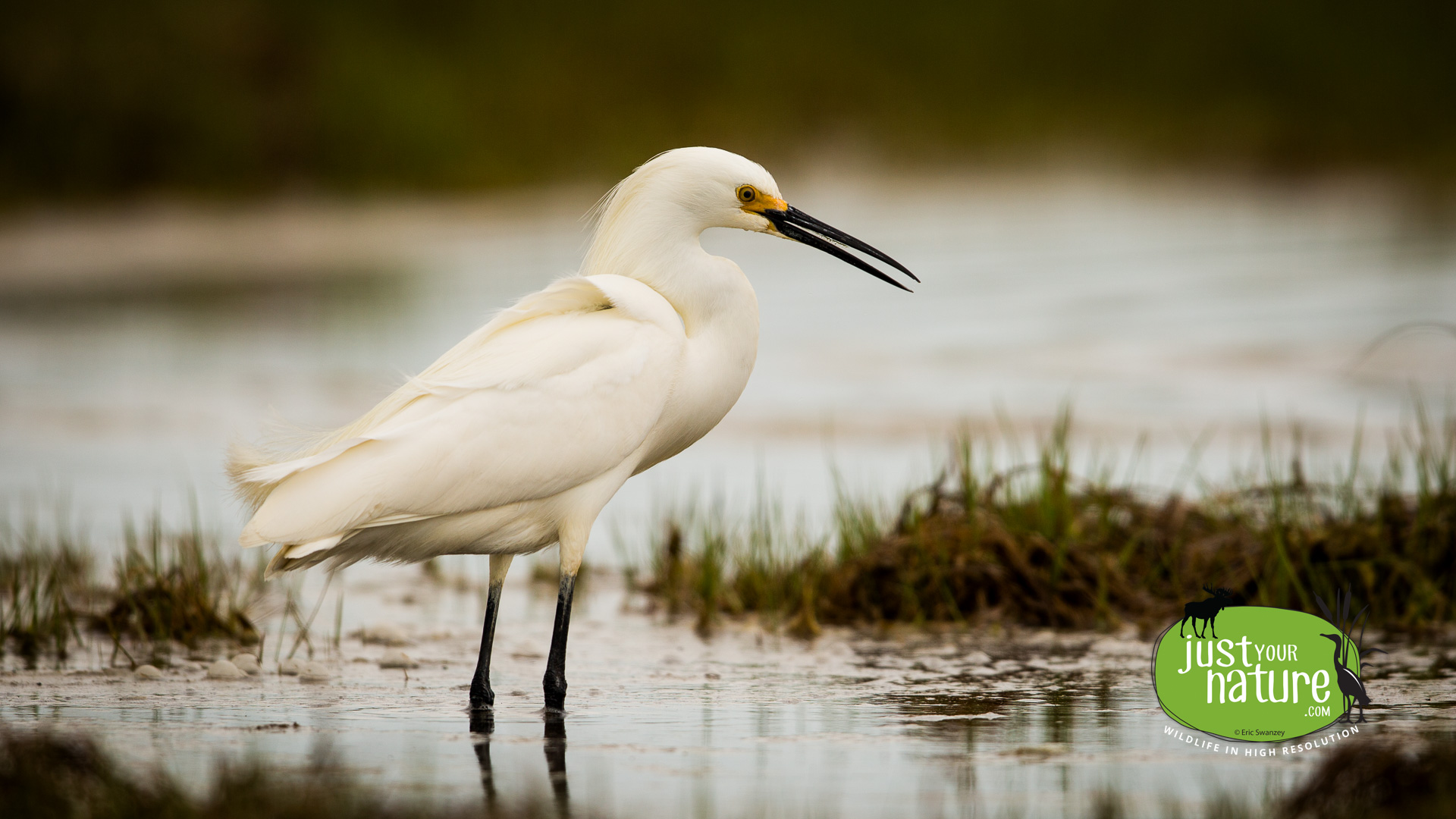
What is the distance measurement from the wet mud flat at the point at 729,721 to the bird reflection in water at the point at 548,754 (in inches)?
0.4

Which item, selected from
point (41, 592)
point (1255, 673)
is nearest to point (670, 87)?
point (41, 592)

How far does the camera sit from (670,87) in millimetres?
34906

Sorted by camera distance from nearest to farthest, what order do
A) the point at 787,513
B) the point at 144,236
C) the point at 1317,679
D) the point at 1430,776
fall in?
the point at 1430,776 < the point at 1317,679 < the point at 787,513 < the point at 144,236

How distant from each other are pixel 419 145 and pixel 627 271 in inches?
996

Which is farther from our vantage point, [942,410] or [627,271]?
[942,410]

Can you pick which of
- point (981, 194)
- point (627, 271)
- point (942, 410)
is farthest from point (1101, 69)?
point (627, 271)

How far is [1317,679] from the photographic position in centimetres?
446

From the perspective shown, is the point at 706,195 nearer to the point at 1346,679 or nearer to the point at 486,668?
the point at 486,668

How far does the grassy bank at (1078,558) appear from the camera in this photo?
6184 mm

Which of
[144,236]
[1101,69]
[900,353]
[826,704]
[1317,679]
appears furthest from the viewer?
[1101,69]

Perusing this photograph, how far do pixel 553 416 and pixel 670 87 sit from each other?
101 feet

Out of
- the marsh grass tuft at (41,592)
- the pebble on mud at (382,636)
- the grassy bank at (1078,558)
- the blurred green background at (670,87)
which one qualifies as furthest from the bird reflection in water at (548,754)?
the blurred green background at (670,87)

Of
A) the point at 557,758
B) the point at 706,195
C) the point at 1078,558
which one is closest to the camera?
the point at 557,758

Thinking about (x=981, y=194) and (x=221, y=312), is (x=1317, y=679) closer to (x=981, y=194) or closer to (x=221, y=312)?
(x=221, y=312)
